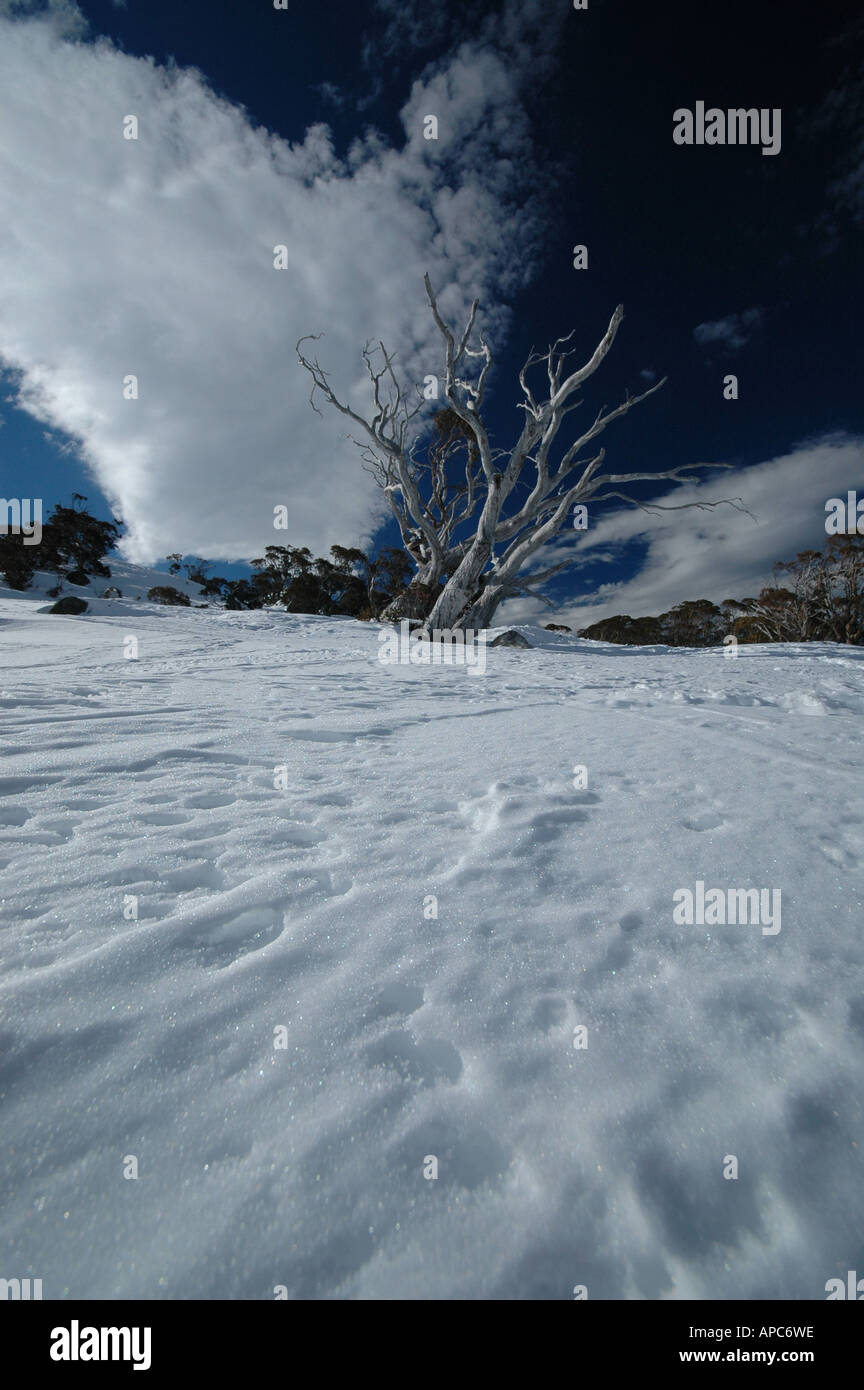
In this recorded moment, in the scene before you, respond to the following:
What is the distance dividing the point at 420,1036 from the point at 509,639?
30.5ft

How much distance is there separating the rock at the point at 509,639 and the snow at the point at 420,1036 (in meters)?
7.66

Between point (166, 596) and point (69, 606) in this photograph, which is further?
point (166, 596)

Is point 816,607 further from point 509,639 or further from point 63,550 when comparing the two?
point 63,550

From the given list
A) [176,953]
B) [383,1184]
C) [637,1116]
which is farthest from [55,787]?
[637,1116]


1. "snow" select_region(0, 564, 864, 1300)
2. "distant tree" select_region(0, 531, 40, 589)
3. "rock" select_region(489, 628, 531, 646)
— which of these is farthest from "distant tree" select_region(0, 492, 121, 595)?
"snow" select_region(0, 564, 864, 1300)

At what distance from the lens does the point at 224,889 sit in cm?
143

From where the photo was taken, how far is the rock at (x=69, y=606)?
13859 mm

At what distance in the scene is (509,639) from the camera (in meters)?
9.95

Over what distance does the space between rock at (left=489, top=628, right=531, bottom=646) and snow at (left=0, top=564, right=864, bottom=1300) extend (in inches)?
302

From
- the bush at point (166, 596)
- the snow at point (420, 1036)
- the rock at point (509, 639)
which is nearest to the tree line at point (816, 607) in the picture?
the rock at point (509, 639)

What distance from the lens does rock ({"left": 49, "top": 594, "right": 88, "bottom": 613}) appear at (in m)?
13.9

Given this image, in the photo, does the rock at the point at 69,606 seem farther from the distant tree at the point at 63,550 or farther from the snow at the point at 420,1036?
the snow at the point at 420,1036

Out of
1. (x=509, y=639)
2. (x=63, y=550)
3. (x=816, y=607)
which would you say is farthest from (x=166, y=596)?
(x=816, y=607)
